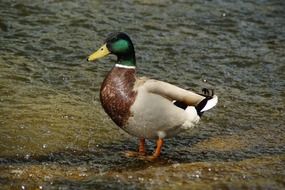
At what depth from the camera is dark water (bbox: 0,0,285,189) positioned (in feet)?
16.5

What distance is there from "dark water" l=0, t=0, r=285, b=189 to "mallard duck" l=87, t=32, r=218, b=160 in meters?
0.26

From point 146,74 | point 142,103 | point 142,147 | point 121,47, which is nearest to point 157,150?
point 142,147

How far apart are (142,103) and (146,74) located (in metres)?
2.12

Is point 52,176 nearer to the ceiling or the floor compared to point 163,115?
nearer to the floor

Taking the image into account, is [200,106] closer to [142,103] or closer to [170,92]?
[170,92]

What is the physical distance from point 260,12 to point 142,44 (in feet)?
7.72

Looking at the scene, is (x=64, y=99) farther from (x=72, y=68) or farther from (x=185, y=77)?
(x=185, y=77)

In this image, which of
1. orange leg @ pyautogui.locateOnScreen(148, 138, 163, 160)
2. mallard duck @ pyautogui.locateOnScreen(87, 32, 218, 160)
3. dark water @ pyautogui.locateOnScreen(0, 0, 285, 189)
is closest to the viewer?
dark water @ pyautogui.locateOnScreen(0, 0, 285, 189)

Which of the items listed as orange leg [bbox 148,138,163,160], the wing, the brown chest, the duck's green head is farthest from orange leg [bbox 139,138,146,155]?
the duck's green head

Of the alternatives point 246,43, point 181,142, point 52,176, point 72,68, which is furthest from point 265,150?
point 246,43

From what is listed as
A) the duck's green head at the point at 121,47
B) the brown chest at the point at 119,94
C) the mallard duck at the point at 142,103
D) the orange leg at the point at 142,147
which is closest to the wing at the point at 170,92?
the mallard duck at the point at 142,103

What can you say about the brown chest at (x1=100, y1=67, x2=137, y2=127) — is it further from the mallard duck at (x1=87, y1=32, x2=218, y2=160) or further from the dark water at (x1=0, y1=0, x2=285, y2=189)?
the dark water at (x1=0, y1=0, x2=285, y2=189)

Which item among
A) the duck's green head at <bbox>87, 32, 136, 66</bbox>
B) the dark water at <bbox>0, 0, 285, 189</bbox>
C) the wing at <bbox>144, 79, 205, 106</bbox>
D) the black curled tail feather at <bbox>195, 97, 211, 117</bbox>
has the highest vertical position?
the duck's green head at <bbox>87, 32, 136, 66</bbox>

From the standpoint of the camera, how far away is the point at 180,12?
950 centimetres
